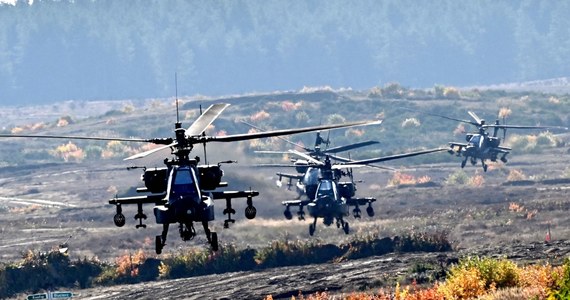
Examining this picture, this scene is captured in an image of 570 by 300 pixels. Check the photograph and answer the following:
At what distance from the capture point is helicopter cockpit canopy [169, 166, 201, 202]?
86.1 ft

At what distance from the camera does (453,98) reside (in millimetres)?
143375

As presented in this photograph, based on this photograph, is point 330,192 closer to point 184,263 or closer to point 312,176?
point 312,176

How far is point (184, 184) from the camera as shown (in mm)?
26484

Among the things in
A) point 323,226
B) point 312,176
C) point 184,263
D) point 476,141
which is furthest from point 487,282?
point 476,141

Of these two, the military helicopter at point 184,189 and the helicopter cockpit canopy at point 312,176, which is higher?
the military helicopter at point 184,189

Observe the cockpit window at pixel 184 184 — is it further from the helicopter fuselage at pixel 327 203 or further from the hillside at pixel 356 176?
the helicopter fuselage at pixel 327 203

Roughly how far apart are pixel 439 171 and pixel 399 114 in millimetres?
33625

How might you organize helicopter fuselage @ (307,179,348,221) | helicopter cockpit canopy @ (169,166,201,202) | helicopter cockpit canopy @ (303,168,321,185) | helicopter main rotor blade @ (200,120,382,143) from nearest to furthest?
helicopter main rotor blade @ (200,120,382,143)
helicopter cockpit canopy @ (169,166,201,202)
helicopter fuselage @ (307,179,348,221)
helicopter cockpit canopy @ (303,168,321,185)

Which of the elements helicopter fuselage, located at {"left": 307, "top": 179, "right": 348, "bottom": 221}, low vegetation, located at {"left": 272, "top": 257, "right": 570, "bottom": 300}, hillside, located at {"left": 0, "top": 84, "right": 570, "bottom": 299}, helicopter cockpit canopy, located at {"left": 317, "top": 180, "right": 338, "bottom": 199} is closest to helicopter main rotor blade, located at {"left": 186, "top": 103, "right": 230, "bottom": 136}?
low vegetation, located at {"left": 272, "top": 257, "right": 570, "bottom": 300}

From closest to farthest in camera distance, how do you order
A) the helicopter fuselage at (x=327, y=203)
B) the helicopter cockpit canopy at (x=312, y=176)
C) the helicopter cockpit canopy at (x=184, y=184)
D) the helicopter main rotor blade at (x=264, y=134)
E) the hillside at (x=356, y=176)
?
Result: the helicopter main rotor blade at (x=264, y=134), the helicopter cockpit canopy at (x=184, y=184), the helicopter fuselage at (x=327, y=203), the helicopter cockpit canopy at (x=312, y=176), the hillside at (x=356, y=176)

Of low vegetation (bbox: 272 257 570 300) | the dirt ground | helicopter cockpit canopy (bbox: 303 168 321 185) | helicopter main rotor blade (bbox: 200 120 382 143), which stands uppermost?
helicopter main rotor blade (bbox: 200 120 382 143)

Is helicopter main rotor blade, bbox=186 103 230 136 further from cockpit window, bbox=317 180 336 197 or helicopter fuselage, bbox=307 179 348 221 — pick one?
cockpit window, bbox=317 180 336 197

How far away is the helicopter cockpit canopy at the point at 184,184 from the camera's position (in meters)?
26.2

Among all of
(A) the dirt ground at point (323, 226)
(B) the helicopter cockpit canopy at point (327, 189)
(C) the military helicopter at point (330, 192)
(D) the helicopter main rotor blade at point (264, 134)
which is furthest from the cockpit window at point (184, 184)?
(B) the helicopter cockpit canopy at point (327, 189)
